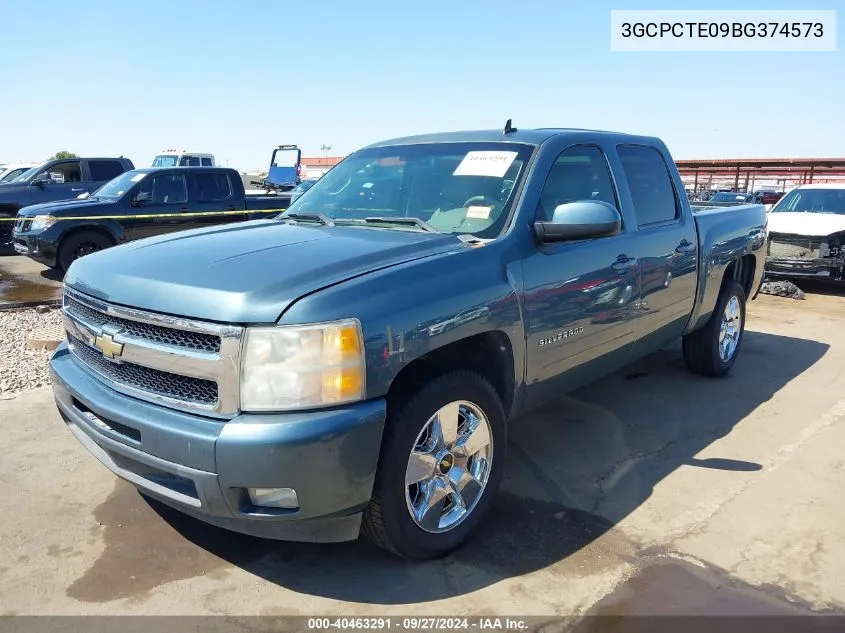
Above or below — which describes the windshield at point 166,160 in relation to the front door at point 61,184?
above

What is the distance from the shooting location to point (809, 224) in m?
9.84

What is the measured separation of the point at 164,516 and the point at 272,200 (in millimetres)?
9759

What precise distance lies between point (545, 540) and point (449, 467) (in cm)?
61

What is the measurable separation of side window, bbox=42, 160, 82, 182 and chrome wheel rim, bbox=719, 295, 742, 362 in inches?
516

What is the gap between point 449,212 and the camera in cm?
346

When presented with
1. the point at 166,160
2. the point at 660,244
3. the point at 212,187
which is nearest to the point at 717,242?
the point at 660,244

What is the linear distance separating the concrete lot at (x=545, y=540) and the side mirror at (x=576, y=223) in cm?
138

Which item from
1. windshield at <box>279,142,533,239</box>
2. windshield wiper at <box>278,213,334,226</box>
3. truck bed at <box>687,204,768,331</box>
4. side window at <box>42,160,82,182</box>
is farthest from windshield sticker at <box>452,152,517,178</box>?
side window at <box>42,160,82,182</box>

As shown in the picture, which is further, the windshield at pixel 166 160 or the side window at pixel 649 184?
the windshield at pixel 166 160

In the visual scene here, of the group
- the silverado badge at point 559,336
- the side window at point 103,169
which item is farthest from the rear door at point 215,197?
the silverado badge at point 559,336

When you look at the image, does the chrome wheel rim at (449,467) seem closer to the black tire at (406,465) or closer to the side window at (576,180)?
the black tire at (406,465)

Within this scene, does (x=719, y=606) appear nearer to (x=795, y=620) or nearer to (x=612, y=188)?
(x=795, y=620)

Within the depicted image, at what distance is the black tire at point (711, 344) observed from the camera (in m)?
5.35

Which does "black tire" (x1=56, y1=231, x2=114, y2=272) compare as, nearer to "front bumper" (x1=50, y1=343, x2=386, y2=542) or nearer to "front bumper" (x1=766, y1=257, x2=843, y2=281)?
"front bumper" (x1=50, y1=343, x2=386, y2=542)
